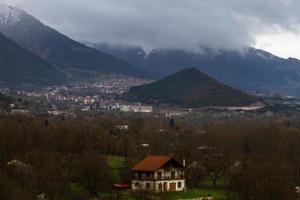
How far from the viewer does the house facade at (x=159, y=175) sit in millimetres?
78562

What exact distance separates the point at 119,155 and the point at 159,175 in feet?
64.0

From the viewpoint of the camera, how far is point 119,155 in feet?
324

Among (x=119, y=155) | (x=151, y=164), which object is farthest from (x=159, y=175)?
(x=119, y=155)

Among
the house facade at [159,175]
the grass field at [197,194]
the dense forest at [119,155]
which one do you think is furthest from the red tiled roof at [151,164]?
the grass field at [197,194]

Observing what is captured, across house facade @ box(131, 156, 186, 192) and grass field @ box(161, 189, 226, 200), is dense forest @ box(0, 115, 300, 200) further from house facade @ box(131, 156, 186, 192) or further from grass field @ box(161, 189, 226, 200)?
house facade @ box(131, 156, 186, 192)

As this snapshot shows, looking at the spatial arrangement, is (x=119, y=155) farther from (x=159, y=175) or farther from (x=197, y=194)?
(x=197, y=194)

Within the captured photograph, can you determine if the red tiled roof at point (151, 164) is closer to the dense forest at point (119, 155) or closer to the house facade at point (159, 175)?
the house facade at point (159, 175)

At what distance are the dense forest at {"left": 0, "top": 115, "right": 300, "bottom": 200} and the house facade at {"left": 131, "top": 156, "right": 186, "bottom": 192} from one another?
243cm

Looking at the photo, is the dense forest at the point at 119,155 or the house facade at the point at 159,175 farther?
the house facade at the point at 159,175

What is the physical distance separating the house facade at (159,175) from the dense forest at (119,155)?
2425mm

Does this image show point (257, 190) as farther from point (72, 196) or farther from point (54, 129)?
point (54, 129)

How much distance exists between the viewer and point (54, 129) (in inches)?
4186

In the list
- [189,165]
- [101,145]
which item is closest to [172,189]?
[189,165]

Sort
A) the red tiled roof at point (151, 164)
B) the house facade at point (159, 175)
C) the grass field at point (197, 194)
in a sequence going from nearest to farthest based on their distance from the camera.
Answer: the grass field at point (197, 194) → the house facade at point (159, 175) → the red tiled roof at point (151, 164)
